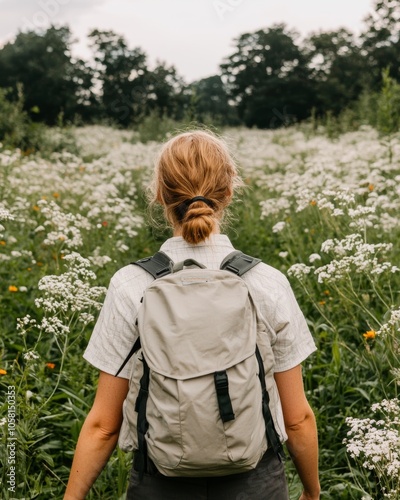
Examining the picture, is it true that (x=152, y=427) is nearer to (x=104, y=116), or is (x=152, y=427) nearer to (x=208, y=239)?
(x=208, y=239)

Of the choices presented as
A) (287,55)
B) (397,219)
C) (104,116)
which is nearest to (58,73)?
(104,116)

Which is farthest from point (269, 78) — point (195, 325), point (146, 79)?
point (195, 325)

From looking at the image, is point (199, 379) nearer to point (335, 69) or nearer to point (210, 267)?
point (210, 267)

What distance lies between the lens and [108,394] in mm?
2109

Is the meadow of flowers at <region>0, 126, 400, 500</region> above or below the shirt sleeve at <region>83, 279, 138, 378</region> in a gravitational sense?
below

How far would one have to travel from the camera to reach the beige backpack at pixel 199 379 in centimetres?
177

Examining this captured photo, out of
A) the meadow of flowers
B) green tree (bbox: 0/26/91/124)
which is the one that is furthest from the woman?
green tree (bbox: 0/26/91/124)

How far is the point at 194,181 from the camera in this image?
209cm

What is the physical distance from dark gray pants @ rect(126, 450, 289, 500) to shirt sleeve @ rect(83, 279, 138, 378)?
A: 337mm

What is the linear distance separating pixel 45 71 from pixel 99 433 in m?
35.2

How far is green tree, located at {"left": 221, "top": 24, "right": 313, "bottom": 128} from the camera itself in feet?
149

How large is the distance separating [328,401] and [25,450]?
1964 millimetres

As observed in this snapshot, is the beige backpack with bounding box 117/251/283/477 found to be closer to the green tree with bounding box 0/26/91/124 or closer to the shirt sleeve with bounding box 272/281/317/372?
the shirt sleeve with bounding box 272/281/317/372

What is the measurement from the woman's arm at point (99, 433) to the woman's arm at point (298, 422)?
0.52 m
